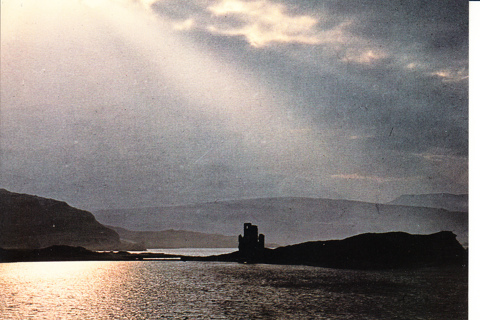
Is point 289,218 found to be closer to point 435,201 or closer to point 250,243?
point 250,243

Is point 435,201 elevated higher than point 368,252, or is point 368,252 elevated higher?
point 435,201

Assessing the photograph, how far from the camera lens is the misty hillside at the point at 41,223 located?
5.74 m

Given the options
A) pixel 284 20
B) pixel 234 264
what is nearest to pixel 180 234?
pixel 234 264

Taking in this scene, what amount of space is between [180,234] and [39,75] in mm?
3140

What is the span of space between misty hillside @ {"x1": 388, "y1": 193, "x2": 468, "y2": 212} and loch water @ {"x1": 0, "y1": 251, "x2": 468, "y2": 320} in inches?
39.8

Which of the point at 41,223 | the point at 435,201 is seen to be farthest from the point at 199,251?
the point at 435,201

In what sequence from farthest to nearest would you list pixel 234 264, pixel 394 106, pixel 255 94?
pixel 234 264 → pixel 394 106 → pixel 255 94

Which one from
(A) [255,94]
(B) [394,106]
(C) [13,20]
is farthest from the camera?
(B) [394,106]

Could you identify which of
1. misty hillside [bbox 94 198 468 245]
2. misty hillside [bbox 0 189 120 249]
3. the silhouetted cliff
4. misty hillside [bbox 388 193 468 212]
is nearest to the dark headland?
the silhouetted cliff

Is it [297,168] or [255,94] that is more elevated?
[255,94]

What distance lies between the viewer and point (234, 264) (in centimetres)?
778

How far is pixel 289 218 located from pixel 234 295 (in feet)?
5.49

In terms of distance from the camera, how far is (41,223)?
610 cm

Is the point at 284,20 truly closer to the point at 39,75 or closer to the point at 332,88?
the point at 332,88
